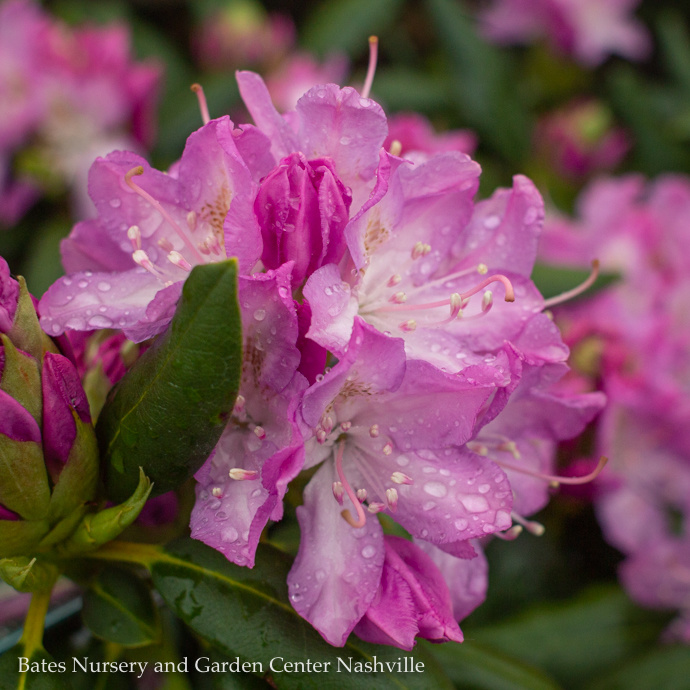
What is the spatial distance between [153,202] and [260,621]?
0.37m

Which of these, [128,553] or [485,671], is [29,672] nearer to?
[128,553]

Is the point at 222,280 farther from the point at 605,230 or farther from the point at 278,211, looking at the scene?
the point at 605,230

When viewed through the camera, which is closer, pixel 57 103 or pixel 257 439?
pixel 257 439

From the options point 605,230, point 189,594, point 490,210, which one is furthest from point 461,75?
point 189,594

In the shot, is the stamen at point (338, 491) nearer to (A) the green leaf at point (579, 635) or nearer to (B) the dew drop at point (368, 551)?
(B) the dew drop at point (368, 551)

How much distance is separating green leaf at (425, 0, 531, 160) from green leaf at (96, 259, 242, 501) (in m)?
1.42

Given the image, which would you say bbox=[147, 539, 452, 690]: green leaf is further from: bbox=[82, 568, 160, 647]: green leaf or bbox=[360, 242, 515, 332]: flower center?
bbox=[360, 242, 515, 332]: flower center

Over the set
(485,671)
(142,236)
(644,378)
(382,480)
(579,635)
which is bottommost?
(579,635)

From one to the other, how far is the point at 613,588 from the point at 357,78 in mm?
1514

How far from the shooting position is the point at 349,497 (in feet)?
1.98

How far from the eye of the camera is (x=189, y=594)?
639mm

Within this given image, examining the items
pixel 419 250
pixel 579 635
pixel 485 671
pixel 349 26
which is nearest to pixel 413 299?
pixel 419 250

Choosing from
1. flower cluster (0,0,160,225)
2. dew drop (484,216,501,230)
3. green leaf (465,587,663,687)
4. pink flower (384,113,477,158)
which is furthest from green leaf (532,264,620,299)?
flower cluster (0,0,160,225)

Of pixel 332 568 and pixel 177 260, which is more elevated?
pixel 177 260
